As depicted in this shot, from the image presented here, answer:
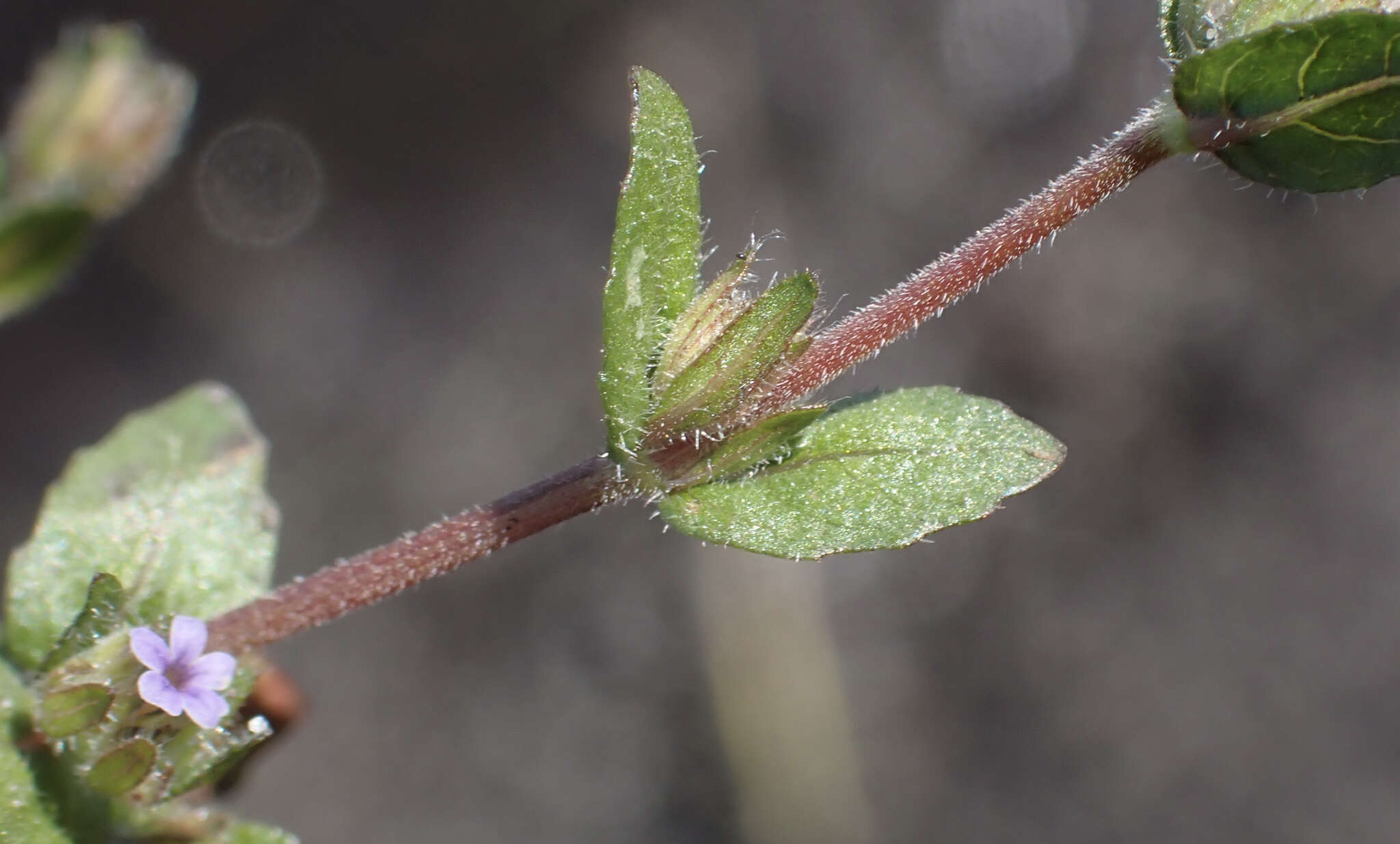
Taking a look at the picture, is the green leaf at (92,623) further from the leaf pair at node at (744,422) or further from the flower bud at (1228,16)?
the flower bud at (1228,16)

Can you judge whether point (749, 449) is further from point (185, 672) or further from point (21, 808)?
point (21, 808)

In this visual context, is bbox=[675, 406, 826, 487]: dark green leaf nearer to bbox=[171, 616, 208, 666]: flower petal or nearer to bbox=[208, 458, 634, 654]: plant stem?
bbox=[208, 458, 634, 654]: plant stem

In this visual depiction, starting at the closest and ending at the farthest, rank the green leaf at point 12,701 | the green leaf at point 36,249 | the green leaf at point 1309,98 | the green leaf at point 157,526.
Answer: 1. the green leaf at point 1309,98
2. the green leaf at point 12,701
3. the green leaf at point 157,526
4. the green leaf at point 36,249

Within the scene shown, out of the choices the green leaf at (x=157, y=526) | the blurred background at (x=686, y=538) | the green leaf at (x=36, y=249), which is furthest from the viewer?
the blurred background at (x=686, y=538)

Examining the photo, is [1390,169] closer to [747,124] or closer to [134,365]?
[747,124]

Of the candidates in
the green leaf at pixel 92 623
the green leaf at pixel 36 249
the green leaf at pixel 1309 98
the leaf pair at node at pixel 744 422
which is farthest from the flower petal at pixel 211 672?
the green leaf at pixel 1309 98

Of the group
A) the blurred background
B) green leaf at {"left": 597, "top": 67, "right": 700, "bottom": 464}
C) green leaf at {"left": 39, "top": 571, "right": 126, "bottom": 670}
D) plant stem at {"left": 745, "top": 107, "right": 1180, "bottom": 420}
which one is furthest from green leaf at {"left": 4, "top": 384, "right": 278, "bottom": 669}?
the blurred background
